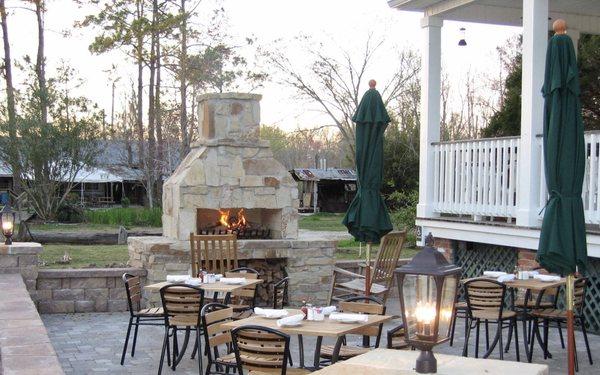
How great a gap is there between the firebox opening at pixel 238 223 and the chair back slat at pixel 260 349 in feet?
19.8

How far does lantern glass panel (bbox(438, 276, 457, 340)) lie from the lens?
3.39m

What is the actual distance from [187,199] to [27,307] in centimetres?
352

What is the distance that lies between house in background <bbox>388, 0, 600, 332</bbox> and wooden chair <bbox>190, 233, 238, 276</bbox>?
2850 millimetres

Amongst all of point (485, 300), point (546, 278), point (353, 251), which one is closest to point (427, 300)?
point (485, 300)

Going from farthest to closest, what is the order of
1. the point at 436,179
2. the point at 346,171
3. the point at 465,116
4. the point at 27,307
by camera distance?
1. the point at 346,171
2. the point at 465,116
3. the point at 436,179
4. the point at 27,307

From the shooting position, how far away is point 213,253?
9.79 metres

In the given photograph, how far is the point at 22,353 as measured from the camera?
5.38 metres

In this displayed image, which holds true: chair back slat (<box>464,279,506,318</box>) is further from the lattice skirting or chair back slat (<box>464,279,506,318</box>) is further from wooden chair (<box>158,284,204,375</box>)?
wooden chair (<box>158,284,204,375</box>)

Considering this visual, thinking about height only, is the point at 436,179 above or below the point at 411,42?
below

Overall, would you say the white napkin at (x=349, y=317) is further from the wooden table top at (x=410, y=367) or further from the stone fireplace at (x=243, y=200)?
the stone fireplace at (x=243, y=200)

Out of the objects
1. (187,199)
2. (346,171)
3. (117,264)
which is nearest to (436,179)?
(187,199)

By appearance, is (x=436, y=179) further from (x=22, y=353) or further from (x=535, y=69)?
(x=22, y=353)

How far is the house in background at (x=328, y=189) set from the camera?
39.6 m

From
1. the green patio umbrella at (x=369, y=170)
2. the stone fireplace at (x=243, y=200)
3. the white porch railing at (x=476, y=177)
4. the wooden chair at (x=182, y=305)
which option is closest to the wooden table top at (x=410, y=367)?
the wooden chair at (x=182, y=305)
